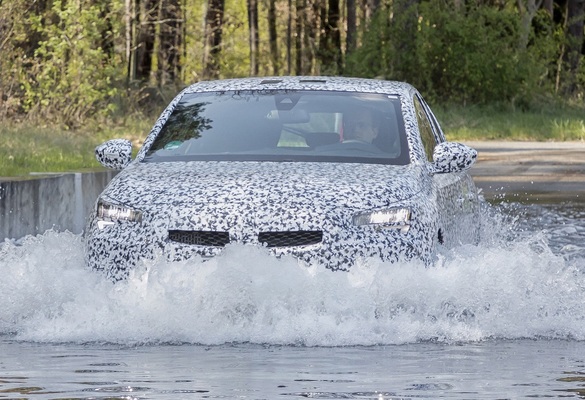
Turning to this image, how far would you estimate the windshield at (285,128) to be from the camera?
9.91m

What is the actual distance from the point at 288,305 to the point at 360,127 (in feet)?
6.40

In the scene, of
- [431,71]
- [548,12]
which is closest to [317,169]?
[431,71]

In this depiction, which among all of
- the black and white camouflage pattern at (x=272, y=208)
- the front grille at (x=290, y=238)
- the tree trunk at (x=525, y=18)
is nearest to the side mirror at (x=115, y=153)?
the black and white camouflage pattern at (x=272, y=208)

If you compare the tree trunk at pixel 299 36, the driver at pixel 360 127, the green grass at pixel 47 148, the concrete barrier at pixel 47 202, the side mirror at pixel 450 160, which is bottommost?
the tree trunk at pixel 299 36

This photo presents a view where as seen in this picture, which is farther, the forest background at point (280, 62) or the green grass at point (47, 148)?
the forest background at point (280, 62)

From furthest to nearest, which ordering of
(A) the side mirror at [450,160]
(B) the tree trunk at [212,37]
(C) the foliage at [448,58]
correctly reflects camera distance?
(B) the tree trunk at [212,37] < (C) the foliage at [448,58] < (A) the side mirror at [450,160]

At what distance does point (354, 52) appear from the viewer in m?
50.1

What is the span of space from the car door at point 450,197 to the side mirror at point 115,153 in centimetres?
174

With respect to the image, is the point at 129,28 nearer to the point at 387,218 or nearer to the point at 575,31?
the point at 575,31

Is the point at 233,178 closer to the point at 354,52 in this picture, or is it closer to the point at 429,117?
the point at 429,117

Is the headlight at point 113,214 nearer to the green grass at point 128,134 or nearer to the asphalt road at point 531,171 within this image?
the green grass at point 128,134

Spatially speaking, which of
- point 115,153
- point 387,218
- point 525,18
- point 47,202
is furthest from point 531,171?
point 525,18

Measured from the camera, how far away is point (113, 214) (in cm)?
909

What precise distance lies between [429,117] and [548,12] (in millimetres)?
48288
